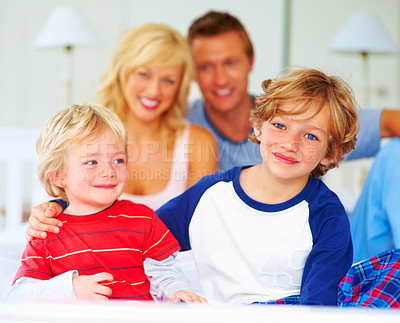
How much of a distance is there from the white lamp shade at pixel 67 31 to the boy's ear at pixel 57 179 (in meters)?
1.57

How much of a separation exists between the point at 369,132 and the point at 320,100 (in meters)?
0.45

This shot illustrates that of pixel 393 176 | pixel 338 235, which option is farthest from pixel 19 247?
pixel 393 176

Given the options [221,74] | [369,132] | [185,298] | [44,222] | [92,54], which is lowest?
[185,298]

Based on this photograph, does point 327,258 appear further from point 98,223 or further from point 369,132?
point 369,132

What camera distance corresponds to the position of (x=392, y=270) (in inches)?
33.3

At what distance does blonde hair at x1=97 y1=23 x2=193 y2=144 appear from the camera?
1312mm

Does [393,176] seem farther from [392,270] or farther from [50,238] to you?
[50,238]

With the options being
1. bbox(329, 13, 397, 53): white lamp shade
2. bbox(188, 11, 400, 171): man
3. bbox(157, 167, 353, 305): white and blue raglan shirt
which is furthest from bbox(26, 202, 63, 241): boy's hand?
bbox(329, 13, 397, 53): white lamp shade

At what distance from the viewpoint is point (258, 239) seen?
0.86m

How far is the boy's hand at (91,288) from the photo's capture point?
0.79 m

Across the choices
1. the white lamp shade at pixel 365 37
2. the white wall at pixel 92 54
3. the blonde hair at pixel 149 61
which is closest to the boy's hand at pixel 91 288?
the blonde hair at pixel 149 61

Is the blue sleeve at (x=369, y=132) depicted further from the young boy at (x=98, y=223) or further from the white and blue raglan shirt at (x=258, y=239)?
the young boy at (x=98, y=223)

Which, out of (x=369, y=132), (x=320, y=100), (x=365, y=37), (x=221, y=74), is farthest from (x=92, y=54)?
(x=320, y=100)

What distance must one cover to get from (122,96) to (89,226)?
558mm
